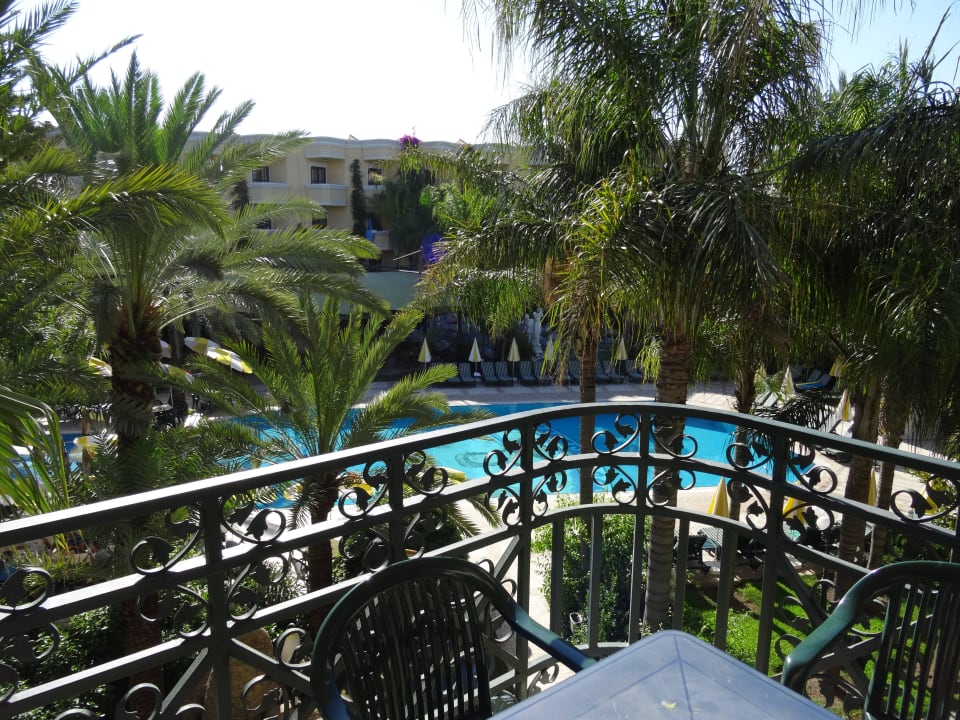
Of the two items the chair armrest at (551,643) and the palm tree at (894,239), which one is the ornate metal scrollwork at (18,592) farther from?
A: the palm tree at (894,239)

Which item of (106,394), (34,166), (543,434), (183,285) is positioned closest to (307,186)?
(183,285)

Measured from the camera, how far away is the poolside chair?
890 inches

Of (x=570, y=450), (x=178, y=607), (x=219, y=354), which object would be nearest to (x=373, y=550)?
(x=178, y=607)

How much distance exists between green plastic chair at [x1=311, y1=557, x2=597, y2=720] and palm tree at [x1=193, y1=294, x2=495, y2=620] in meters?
5.29

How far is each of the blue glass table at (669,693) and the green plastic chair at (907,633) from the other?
243 mm

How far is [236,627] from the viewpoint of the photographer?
6.38 ft

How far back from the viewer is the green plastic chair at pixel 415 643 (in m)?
1.73

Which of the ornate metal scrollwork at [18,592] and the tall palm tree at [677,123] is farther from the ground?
the tall palm tree at [677,123]

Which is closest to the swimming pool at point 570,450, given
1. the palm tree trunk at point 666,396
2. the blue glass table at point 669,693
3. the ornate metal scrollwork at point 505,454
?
the palm tree trunk at point 666,396

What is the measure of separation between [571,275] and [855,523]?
5.16m

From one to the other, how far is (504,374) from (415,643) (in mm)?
21378

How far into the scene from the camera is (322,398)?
24.4 feet

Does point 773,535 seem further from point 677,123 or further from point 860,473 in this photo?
point 860,473

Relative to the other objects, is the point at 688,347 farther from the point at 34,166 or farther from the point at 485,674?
the point at 34,166
